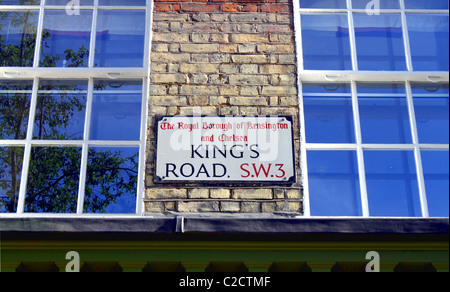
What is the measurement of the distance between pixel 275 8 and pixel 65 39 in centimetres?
189

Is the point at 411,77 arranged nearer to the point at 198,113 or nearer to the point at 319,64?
the point at 319,64

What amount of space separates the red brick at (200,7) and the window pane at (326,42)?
0.81 m

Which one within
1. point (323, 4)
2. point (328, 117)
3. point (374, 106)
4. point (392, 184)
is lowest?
point (392, 184)

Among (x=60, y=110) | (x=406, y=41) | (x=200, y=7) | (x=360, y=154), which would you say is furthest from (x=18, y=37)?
(x=406, y=41)

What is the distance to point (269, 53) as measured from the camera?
4867mm

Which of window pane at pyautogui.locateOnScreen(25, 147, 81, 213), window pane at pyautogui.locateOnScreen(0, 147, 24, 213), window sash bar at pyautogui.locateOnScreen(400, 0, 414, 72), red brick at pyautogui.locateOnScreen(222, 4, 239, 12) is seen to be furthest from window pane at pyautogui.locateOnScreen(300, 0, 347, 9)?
window pane at pyautogui.locateOnScreen(0, 147, 24, 213)

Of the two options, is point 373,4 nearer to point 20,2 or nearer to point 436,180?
point 436,180

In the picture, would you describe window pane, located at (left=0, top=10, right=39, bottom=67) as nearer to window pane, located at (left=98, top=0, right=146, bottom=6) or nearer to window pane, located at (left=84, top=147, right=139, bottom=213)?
window pane, located at (left=98, top=0, right=146, bottom=6)

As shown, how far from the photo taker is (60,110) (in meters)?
4.84

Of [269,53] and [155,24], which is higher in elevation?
[155,24]

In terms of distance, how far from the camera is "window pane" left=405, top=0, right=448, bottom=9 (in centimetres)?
530
